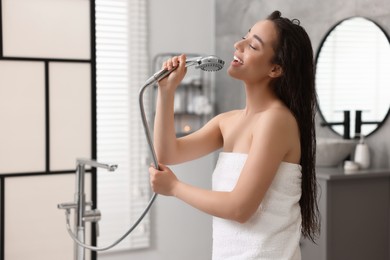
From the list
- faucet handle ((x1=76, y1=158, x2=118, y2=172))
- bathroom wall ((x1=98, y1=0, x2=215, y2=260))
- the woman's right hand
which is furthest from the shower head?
bathroom wall ((x1=98, y1=0, x2=215, y2=260))

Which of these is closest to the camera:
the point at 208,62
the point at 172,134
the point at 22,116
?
the point at 208,62

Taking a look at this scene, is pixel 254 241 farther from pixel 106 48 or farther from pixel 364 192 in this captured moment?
pixel 106 48

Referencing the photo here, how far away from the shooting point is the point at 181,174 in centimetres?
386

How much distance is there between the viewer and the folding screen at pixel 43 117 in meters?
1.78

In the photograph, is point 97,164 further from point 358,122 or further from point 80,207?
point 358,122

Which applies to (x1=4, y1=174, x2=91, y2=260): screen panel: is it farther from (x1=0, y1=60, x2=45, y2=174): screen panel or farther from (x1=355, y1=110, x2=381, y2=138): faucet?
(x1=355, y1=110, x2=381, y2=138): faucet

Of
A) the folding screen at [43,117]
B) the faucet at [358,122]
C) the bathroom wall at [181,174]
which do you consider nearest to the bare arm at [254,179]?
the folding screen at [43,117]

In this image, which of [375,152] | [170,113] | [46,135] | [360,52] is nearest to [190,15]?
[360,52]

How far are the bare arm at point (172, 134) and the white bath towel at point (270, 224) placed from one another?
0.15 meters

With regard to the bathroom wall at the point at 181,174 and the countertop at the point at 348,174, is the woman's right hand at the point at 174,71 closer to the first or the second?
the countertop at the point at 348,174

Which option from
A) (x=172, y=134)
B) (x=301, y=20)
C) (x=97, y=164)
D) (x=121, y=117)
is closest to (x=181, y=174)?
(x=121, y=117)

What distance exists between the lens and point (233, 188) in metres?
1.25

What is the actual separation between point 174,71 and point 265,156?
0.90 feet

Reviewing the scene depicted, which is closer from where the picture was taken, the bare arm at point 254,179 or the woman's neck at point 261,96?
the bare arm at point 254,179
